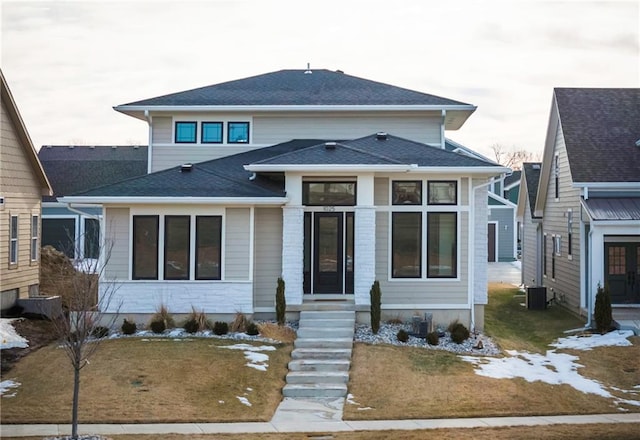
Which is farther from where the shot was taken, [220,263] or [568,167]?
[568,167]

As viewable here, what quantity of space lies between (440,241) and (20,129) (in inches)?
486

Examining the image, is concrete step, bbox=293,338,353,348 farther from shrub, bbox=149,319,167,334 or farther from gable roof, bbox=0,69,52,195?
gable roof, bbox=0,69,52,195

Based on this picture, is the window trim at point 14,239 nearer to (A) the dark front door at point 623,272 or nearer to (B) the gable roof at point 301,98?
(B) the gable roof at point 301,98

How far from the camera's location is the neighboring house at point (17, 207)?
67.3 feet

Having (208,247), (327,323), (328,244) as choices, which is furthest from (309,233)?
(327,323)

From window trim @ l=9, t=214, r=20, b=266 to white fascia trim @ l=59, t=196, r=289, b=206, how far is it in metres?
4.41

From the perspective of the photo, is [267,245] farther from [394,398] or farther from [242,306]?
[394,398]

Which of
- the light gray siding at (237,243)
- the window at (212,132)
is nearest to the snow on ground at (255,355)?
the light gray siding at (237,243)

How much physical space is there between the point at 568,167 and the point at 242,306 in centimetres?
1208

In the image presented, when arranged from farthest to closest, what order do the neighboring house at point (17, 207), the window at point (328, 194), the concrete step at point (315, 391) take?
the neighboring house at point (17, 207), the window at point (328, 194), the concrete step at point (315, 391)

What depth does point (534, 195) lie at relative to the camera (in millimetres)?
31094

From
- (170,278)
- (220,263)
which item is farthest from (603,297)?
(170,278)

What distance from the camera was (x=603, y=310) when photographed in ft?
64.1

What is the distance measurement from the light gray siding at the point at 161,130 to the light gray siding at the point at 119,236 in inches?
198
